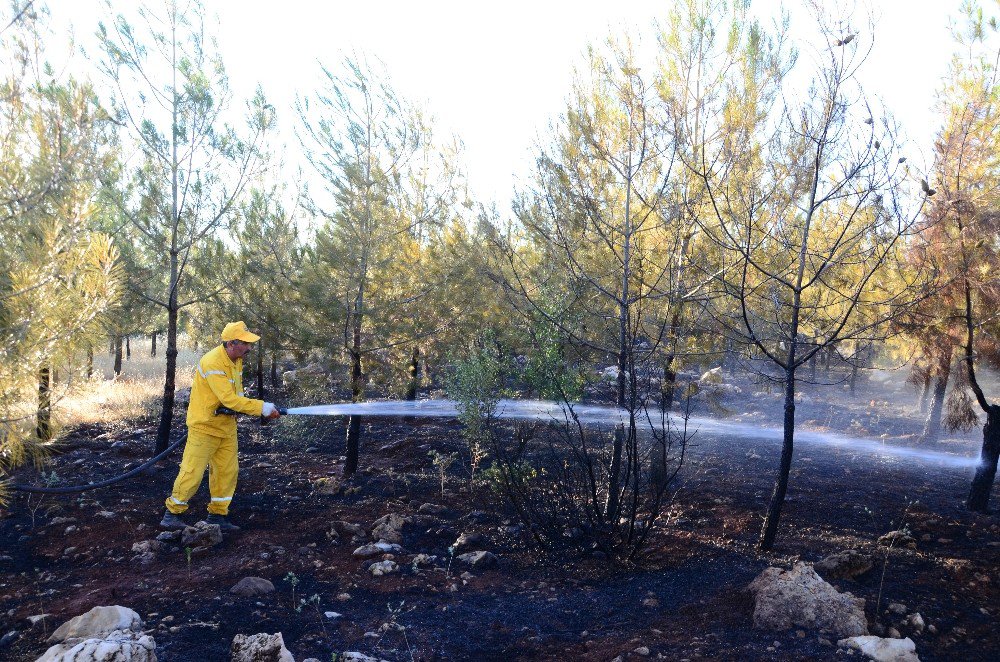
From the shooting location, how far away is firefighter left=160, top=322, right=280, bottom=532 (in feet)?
20.2

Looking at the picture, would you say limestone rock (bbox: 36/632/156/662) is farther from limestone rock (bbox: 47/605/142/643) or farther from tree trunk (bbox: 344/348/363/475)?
tree trunk (bbox: 344/348/363/475)

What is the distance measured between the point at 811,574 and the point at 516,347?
532cm

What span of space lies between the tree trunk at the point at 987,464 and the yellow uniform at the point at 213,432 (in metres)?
7.48

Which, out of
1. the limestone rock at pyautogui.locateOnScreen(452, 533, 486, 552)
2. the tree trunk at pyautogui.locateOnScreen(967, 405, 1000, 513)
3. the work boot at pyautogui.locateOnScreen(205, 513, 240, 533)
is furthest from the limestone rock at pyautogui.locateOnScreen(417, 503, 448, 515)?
the tree trunk at pyautogui.locateOnScreen(967, 405, 1000, 513)

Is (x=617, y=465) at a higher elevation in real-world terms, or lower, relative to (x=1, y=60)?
lower

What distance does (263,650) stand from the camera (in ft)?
11.2

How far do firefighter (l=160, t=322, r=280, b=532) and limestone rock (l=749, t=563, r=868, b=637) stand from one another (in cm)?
432

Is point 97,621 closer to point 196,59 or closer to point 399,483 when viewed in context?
point 399,483

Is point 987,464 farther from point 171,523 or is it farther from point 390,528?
point 171,523

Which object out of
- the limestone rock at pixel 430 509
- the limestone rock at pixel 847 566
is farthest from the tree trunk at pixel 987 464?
the limestone rock at pixel 430 509

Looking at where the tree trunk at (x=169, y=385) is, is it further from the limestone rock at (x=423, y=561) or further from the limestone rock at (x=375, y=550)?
the limestone rock at (x=423, y=561)

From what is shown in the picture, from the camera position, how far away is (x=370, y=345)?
818 centimetres

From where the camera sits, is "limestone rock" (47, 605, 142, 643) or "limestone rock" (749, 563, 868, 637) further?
"limestone rock" (749, 563, 868, 637)

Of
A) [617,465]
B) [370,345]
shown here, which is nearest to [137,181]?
[370,345]
